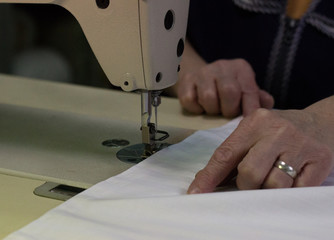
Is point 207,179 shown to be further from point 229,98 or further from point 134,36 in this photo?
point 229,98

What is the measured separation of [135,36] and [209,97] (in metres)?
0.41

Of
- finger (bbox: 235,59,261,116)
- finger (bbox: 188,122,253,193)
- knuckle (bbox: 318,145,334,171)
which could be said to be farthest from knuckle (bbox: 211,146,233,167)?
finger (bbox: 235,59,261,116)

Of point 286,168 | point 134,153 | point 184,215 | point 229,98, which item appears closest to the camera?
point 184,215

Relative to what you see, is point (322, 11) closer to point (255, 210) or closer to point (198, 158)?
point (198, 158)

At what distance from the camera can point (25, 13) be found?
2.81m

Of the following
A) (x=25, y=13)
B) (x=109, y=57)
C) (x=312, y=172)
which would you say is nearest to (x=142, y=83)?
(x=109, y=57)

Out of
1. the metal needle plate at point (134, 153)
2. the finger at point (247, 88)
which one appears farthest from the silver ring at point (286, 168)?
the finger at point (247, 88)

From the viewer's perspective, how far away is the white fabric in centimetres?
70

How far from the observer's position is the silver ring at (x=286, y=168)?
83 centimetres

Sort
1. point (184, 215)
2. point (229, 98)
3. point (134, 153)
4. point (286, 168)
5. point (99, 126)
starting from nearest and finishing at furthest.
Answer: point (184, 215) → point (286, 168) → point (134, 153) → point (99, 126) → point (229, 98)

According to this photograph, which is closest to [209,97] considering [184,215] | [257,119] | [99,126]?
[99,126]

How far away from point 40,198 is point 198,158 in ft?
0.87

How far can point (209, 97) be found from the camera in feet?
4.09

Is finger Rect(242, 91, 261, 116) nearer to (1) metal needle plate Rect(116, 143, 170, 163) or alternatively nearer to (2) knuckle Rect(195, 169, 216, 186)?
(1) metal needle plate Rect(116, 143, 170, 163)
